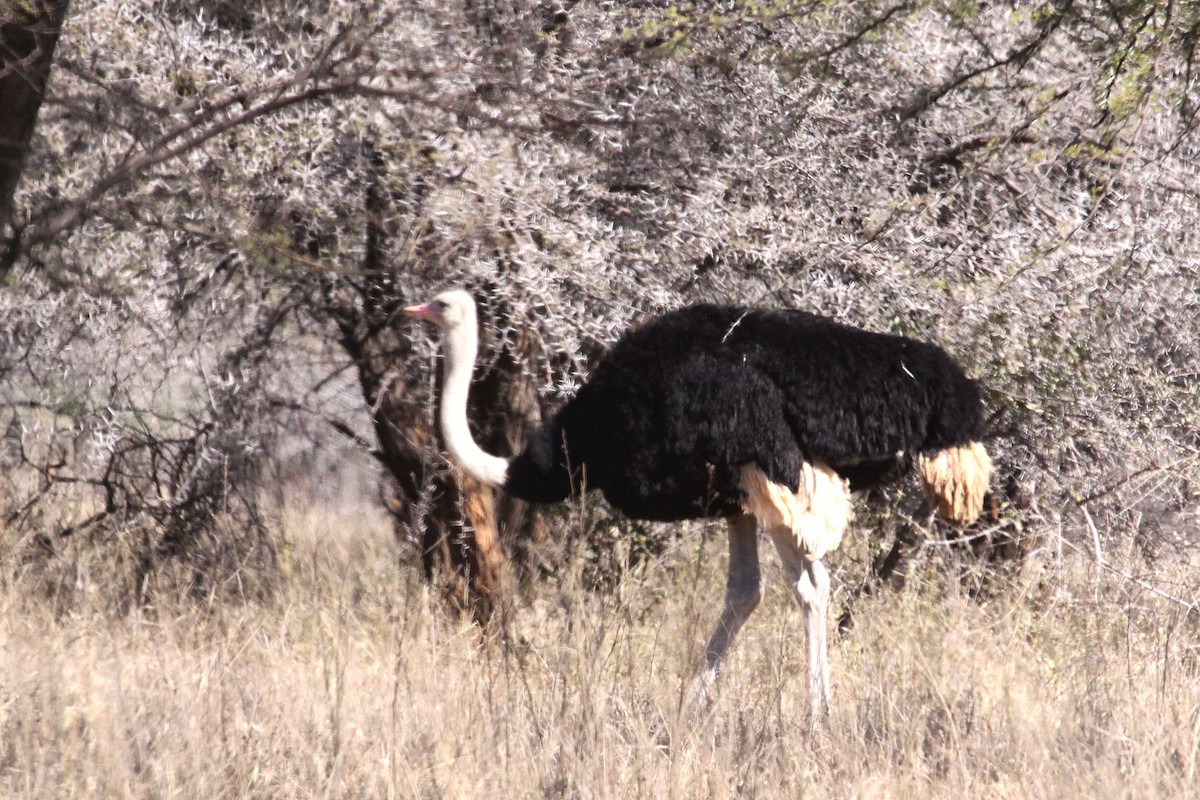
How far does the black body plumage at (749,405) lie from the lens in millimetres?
4754

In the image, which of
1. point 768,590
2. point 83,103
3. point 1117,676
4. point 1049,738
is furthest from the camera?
point 768,590

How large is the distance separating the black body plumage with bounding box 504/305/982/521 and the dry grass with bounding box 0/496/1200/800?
19.2 inches

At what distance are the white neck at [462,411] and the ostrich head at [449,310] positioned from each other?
0.01 m

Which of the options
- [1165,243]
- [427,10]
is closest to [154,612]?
[427,10]

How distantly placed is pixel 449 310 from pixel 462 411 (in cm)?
35

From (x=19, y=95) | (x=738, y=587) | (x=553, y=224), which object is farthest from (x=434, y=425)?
(x=19, y=95)

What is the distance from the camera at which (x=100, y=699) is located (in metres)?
4.12

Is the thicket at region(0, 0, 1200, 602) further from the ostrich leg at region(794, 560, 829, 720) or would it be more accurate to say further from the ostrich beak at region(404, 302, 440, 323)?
the ostrich leg at region(794, 560, 829, 720)

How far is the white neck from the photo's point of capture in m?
5.02

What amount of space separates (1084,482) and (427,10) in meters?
3.21

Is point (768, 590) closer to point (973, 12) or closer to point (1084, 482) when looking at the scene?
point (1084, 482)

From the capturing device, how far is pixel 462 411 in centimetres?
514

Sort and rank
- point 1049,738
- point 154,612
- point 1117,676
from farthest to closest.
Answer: point 154,612, point 1117,676, point 1049,738

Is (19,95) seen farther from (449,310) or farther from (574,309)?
(574,309)
